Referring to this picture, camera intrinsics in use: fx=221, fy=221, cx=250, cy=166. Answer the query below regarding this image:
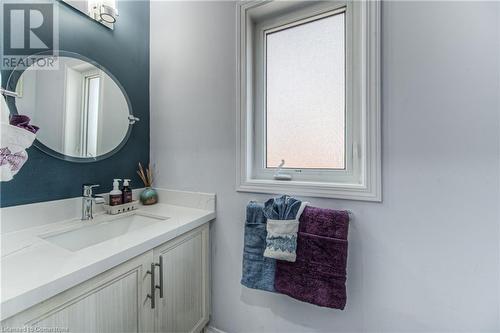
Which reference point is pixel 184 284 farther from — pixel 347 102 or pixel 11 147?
pixel 347 102

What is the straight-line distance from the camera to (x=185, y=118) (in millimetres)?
1384

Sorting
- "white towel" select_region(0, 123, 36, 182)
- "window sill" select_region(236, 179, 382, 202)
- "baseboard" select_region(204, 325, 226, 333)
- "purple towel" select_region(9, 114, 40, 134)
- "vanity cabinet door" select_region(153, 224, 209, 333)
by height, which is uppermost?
"purple towel" select_region(9, 114, 40, 134)

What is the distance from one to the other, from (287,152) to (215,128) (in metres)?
0.44

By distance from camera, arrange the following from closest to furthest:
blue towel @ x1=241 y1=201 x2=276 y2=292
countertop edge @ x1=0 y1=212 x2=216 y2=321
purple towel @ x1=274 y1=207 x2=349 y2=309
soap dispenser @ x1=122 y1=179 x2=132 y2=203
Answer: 1. countertop edge @ x1=0 y1=212 x2=216 y2=321
2. purple towel @ x1=274 y1=207 x2=349 y2=309
3. blue towel @ x1=241 y1=201 x2=276 y2=292
4. soap dispenser @ x1=122 y1=179 x2=132 y2=203

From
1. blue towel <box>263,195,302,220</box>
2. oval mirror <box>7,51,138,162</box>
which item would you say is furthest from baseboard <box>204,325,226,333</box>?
oval mirror <box>7,51,138,162</box>

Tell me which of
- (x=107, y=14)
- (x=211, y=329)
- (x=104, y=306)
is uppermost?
(x=107, y=14)

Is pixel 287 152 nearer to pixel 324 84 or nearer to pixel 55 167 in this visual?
pixel 324 84

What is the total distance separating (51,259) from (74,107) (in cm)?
75

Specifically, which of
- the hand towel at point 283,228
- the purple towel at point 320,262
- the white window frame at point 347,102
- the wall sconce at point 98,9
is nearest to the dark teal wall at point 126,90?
the wall sconce at point 98,9

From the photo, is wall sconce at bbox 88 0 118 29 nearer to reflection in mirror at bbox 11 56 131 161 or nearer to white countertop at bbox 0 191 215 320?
reflection in mirror at bbox 11 56 131 161

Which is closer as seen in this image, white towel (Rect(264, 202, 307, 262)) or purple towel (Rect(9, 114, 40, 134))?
purple towel (Rect(9, 114, 40, 134))

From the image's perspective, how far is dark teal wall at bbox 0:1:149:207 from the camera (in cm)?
95

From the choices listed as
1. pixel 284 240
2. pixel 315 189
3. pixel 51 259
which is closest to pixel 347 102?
pixel 315 189

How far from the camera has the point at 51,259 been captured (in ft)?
2.24
